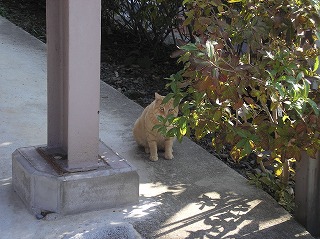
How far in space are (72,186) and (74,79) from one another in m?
0.67

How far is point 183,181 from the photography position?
4.65m

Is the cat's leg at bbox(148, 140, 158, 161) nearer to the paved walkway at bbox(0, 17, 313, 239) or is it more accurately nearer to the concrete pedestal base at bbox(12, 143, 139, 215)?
the paved walkway at bbox(0, 17, 313, 239)

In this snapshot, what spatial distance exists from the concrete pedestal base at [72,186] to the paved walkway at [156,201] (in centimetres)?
6

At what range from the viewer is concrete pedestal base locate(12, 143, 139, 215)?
3.96 metres

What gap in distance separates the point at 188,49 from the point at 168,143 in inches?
55.8

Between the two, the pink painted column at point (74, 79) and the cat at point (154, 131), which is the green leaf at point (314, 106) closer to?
the cat at point (154, 131)

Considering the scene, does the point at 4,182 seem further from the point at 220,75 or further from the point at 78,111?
the point at 220,75

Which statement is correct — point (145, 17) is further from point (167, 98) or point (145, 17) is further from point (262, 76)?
point (262, 76)

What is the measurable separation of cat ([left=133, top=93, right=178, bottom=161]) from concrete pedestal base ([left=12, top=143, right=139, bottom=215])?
63 centimetres

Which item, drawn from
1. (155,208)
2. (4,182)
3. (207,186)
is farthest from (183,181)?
(4,182)

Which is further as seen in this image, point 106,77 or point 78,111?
point 106,77

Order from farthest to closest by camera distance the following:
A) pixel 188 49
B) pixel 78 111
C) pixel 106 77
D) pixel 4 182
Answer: pixel 106 77 < pixel 4 182 < pixel 78 111 < pixel 188 49

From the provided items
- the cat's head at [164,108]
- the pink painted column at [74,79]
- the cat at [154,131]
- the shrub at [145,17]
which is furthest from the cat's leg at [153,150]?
the shrub at [145,17]

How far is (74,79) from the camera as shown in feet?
12.8
